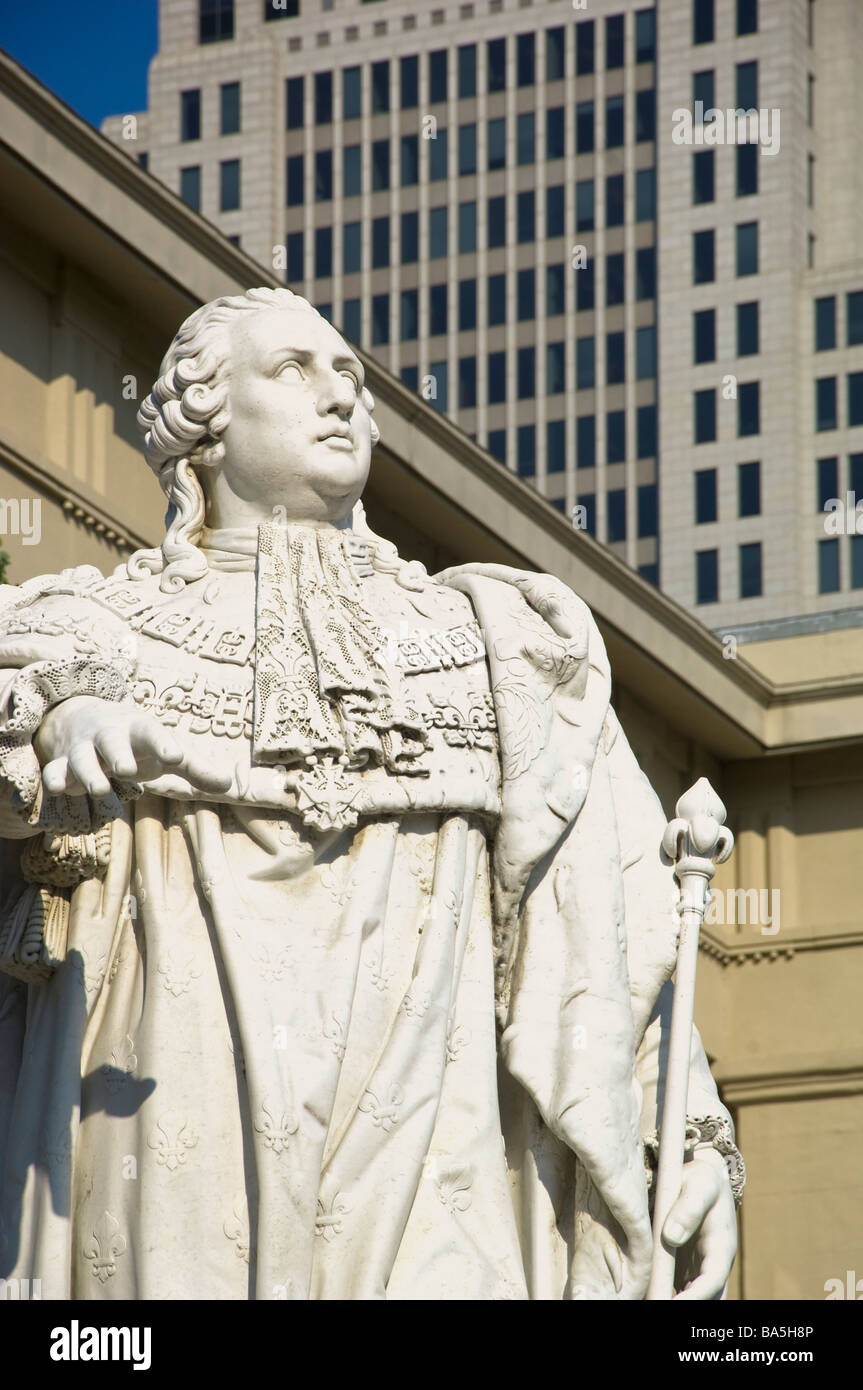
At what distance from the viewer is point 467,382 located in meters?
94.9

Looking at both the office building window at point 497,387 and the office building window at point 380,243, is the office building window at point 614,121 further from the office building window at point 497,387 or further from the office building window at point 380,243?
the office building window at point 497,387

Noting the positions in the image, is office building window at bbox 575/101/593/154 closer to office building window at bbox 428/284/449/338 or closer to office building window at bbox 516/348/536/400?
office building window at bbox 428/284/449/338

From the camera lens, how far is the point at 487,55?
3880 inches

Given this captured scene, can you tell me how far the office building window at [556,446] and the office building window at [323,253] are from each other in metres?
9.71

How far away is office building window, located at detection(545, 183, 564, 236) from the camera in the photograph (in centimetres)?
9675

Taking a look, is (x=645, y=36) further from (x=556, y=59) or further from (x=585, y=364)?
(x=585, y=364)

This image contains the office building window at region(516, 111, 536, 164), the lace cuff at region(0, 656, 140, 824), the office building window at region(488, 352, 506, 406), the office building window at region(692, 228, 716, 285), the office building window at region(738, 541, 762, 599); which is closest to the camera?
the lace cuff at region(0, 656, 140, 824)

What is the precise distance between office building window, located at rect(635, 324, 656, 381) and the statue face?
83578mm

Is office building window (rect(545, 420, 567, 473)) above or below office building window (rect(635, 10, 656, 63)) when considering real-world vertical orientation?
below

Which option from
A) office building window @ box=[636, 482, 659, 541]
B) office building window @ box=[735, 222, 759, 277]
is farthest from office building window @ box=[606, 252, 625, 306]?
office building window @ box=[636, 482, 659, 541]

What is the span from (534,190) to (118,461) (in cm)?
7173

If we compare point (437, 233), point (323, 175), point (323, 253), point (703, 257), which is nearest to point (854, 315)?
point (703, 257)

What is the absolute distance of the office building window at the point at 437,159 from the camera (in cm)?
9931

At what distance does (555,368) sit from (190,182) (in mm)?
13067
